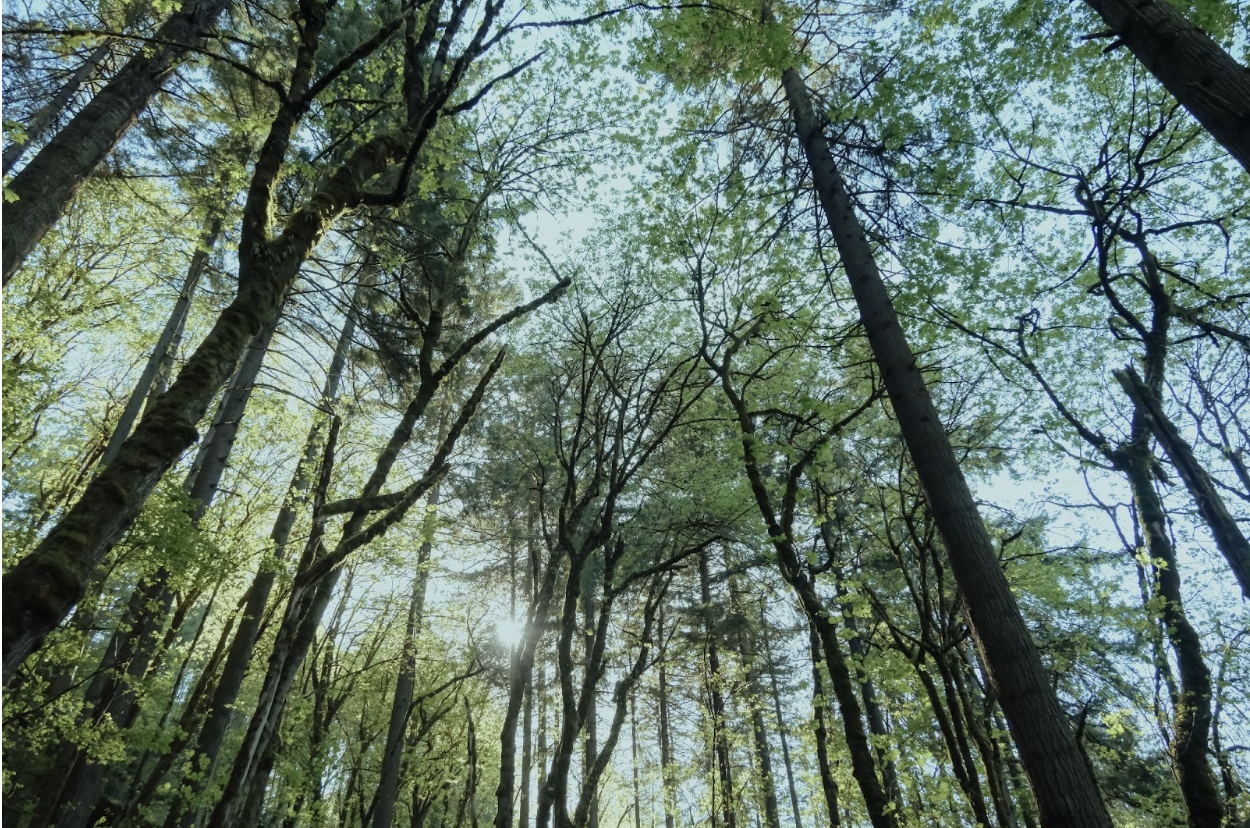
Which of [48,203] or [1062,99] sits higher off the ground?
[1062,99]

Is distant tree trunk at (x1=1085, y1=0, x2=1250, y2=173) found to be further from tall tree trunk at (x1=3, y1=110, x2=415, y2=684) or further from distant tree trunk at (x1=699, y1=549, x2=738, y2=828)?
distant tree trunk at (x1=699, y1=549, x2=738, y2=828)

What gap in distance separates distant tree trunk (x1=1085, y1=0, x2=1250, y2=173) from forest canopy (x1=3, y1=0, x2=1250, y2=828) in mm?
18

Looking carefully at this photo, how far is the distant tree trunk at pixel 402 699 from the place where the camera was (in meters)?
9.61

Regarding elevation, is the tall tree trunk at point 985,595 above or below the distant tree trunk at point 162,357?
below

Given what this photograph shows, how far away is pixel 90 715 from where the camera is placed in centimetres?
749

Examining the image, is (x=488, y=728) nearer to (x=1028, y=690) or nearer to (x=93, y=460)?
(x=93, y=460)

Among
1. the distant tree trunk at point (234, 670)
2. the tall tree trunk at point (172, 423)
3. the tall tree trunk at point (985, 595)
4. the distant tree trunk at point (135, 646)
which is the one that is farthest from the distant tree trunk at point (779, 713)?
the tall tree trunk at point (172, 423)

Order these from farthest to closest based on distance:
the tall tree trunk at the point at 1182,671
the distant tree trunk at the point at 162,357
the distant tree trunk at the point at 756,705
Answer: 1. the distant tree trunk at the point at 756,705
2. the distant tree trunk at the point at 162,357
3. the tall tree trunk at the point at 1182,671

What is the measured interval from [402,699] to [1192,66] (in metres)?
13.6

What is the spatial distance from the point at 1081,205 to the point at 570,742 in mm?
8150

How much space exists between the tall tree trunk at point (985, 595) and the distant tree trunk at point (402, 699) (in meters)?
6.09

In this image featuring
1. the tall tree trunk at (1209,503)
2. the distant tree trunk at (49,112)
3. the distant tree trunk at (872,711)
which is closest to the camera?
the distant tree trunk at (872,711)

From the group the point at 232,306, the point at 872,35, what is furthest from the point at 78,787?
the point at 872,35

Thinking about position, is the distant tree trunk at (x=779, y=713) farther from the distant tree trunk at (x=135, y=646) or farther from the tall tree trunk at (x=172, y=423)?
the tall tree trunk at (x=172, y=423)
